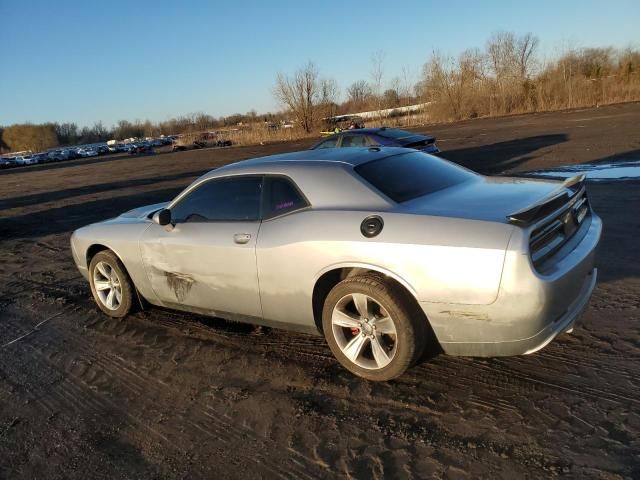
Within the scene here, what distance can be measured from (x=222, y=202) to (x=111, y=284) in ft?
5.80

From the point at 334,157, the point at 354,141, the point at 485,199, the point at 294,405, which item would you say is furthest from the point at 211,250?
the point at 354,141

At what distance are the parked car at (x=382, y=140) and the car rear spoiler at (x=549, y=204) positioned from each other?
9.89 metres

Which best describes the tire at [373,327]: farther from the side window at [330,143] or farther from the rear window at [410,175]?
the side window at [330,143]

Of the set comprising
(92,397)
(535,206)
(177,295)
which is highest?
(535,206)

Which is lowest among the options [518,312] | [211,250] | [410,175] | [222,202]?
[518,312]

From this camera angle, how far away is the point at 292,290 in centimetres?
382

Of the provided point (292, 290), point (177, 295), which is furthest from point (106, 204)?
point (292, 290)

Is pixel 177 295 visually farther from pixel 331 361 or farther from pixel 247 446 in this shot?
pixel 247 446

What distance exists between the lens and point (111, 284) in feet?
17.7

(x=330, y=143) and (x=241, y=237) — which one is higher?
(x=330, y=143)

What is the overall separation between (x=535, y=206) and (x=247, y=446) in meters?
2.18

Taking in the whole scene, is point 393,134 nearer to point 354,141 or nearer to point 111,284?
point 354,141

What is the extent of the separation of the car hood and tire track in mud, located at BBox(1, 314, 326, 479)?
167cm

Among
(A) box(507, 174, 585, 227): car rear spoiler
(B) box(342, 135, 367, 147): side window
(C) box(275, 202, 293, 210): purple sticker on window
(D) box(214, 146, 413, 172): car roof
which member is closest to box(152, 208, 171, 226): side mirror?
(D) box(214, 146, 413, 172): car roof
